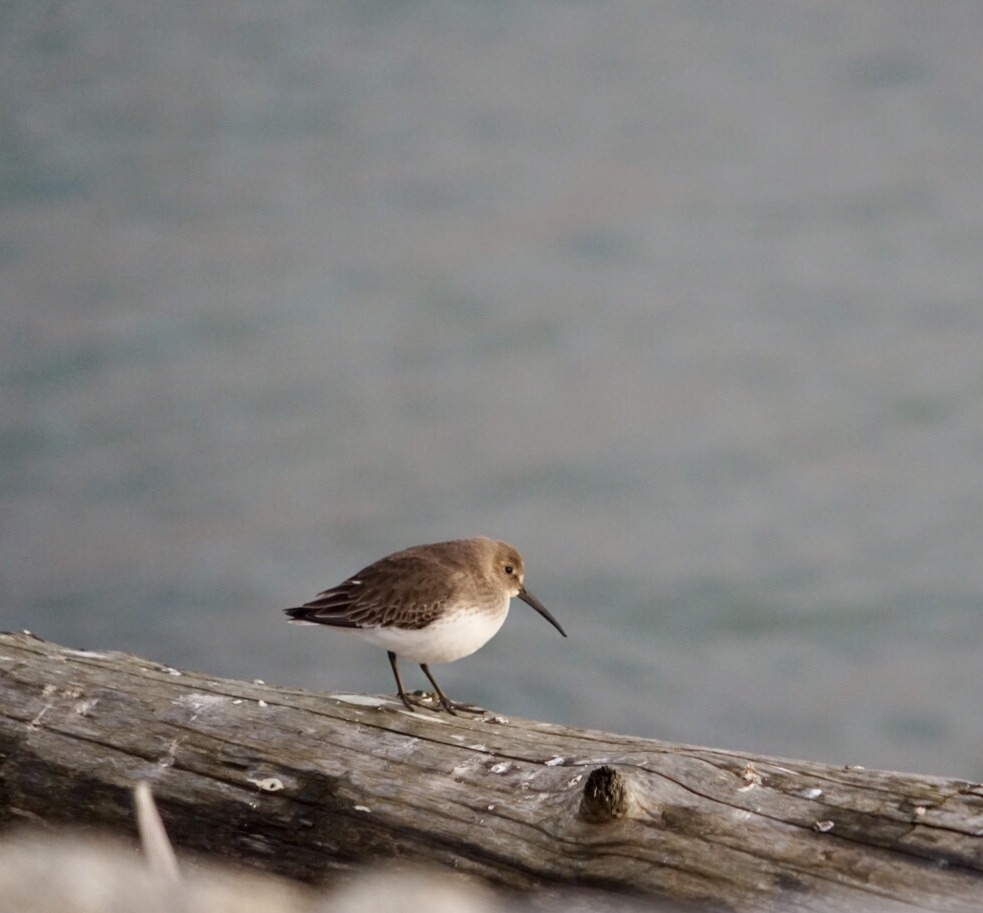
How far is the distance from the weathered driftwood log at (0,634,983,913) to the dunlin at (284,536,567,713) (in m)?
0.97

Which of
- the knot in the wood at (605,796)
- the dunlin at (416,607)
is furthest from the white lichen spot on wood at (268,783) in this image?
the dunlin at (416,607)

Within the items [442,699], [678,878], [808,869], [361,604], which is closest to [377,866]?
[678,878]

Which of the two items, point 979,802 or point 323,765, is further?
point 323,765

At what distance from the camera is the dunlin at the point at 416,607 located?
19.1 ft

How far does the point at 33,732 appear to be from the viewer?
454 centimetres

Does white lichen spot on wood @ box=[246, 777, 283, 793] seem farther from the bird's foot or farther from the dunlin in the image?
the dunlin

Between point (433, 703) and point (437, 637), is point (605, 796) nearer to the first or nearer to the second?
point (433, 703)

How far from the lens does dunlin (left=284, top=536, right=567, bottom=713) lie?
230 inches

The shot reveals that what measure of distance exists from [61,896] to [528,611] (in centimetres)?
1202

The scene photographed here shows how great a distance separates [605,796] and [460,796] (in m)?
0.49

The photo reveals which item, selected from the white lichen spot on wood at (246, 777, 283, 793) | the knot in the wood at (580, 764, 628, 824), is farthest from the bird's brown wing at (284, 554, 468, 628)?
the knot in the wood at (580, 764, 628, 824)

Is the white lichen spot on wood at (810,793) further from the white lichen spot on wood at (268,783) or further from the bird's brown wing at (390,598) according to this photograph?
the bird's brown wing at (390,598)

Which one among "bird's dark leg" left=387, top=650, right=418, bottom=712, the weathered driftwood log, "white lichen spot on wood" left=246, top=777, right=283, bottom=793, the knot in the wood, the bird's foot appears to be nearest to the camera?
the weathered driftwood log

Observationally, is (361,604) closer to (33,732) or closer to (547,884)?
(33,732)
